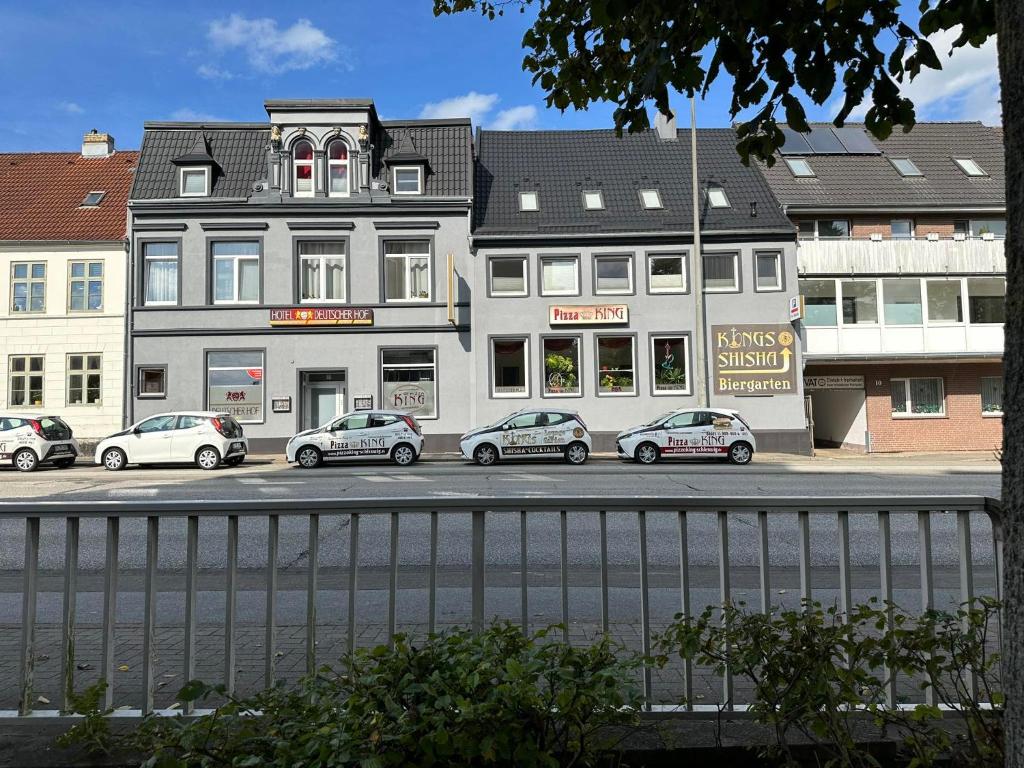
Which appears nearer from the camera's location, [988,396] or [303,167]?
[303,167]

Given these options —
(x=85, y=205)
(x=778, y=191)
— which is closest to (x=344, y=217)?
(x=85, y=205)

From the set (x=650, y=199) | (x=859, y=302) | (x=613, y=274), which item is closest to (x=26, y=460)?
(x=613, y=274)

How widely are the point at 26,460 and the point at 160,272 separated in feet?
26.9

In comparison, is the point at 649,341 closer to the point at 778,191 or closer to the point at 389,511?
the point at 778,191

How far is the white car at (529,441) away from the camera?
2066 cm

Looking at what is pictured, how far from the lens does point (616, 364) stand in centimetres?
2583

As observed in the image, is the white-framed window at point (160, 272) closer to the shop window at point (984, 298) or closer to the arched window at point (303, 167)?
the arched window at point (303, 167)

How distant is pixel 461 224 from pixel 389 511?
2399cm

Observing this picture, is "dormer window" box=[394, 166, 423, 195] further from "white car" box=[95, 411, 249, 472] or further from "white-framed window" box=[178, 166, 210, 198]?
"white car" box=[95, 411, 249, 472]

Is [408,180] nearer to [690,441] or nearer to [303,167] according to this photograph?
[303,167]

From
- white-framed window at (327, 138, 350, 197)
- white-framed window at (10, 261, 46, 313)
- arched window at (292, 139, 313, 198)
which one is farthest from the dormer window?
white-framed window at (10, 261, 46, 313)

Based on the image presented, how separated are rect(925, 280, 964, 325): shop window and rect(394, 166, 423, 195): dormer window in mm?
19586

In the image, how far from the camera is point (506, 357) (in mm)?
25781

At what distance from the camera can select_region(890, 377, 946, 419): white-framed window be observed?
2730 cm
